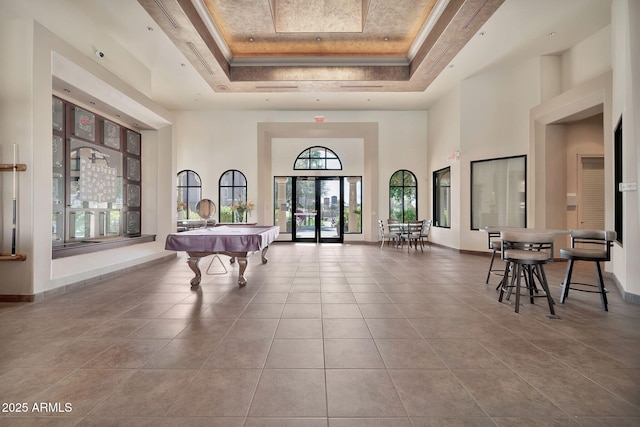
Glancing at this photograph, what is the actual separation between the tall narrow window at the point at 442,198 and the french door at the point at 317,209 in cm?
320

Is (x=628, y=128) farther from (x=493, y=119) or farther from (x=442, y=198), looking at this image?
(x=442, y=198)

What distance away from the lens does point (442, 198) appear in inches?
388

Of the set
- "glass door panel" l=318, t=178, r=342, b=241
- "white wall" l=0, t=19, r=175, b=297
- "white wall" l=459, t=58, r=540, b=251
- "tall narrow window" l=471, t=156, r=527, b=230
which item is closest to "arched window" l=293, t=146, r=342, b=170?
"glass door panel" l=318, t=178, r=342, b=241

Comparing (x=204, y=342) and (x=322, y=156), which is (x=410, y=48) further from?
(x=204, y=342)

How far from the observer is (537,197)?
6961 millimetres

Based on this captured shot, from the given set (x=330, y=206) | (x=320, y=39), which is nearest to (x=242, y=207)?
(x=330, y=206)

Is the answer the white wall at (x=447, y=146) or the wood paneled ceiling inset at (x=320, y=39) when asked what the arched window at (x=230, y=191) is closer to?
the wood paneled ceiling inset at (x=320, y=39)

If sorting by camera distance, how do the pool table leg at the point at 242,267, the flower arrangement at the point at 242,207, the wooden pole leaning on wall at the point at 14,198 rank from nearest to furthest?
the wooden pole leaning on wall at the point at 14,198 → the pool table leg at the point at 242,267 → the flower arrangement at the point at 242,207

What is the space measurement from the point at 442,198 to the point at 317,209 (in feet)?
14.0

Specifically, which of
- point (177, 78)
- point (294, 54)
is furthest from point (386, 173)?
point (177, 78)

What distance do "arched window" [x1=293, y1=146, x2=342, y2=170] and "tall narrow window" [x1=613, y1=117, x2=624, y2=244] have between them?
25.5 ft

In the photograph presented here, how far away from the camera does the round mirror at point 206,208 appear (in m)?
10.2

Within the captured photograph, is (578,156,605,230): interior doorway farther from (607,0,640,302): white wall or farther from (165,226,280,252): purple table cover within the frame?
(165,226,280,252): purple table cover

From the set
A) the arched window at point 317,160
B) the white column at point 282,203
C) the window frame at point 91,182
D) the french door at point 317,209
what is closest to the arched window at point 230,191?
the white column at point 282,203
